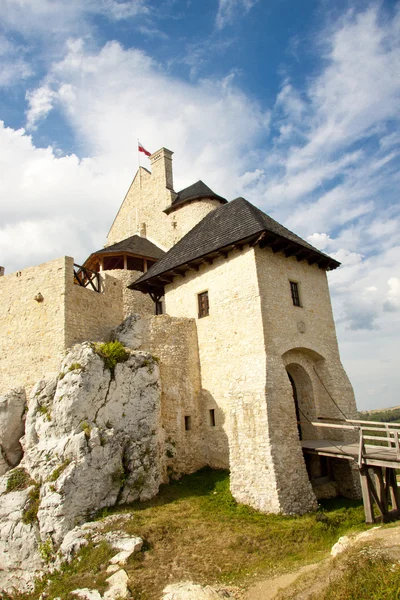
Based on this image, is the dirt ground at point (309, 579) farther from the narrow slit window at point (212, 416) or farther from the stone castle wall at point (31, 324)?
the stone castle wall at point (31, 324)

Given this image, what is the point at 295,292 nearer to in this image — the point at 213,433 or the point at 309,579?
the point at 213,433

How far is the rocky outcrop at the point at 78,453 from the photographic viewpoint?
37.6 ft

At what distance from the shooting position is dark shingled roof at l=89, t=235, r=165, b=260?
22125mm

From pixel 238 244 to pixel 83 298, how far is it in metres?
6.29

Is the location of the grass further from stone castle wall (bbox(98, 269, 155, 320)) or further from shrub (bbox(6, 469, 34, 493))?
stone castle wall (bbox(98, 269, 155, 320))

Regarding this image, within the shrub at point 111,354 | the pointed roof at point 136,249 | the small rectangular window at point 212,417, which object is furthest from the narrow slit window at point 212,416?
the pointed roof at point 136,249

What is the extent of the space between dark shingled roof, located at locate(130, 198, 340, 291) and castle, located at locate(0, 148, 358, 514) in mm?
62

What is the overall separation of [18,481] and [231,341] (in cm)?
794

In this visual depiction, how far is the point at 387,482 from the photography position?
42.1 feet

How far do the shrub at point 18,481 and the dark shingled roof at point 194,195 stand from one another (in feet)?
53.0

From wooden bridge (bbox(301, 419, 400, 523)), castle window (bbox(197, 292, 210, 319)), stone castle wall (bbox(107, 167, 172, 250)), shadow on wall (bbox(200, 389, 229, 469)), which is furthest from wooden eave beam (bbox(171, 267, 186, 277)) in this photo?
wooden bridge (bbox(301, 419, 400, 523))

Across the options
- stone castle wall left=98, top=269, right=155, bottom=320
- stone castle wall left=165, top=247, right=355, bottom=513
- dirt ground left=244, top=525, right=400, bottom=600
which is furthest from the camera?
stone castle wall left=98, top=269, right=155, bottom=320

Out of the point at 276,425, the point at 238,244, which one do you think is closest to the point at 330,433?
the point at 276,425

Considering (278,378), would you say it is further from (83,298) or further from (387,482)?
(83,298)
